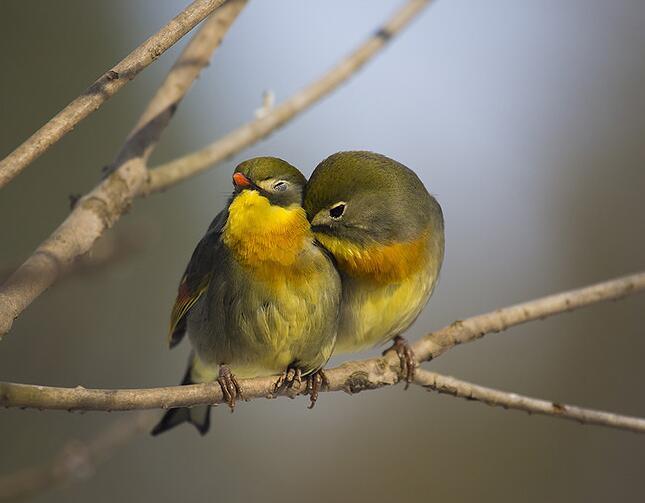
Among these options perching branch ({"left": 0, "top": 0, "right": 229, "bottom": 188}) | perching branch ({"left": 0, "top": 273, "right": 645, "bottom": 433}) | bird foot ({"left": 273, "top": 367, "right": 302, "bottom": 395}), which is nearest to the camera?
perching branch ({"left": 0, "top": 0, "right": 229, "bottom": 188})

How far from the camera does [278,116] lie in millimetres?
3695

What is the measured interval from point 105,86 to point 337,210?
117cm

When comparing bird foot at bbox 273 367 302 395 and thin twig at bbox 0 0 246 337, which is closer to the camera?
thin twig at bbox 0 0 246 337

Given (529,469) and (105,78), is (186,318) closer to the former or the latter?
(105,78)

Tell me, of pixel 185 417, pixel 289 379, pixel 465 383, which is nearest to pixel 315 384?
pixel 289 379

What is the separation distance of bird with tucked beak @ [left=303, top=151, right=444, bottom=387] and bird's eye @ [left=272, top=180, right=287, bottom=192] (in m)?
0.16

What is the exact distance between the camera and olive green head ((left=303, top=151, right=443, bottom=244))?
123 inches

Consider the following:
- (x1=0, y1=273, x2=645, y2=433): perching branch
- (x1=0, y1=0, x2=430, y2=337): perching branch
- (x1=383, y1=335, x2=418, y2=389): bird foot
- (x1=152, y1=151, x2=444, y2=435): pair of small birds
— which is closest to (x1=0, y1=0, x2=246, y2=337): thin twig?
(x1=0, y1=0, x2=430, y2=337): perching branch

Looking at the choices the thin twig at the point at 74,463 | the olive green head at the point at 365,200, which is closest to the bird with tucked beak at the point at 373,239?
the olive green head at the point at 365,200

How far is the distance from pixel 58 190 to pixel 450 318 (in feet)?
12.5

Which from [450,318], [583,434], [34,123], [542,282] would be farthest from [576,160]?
[34,123]

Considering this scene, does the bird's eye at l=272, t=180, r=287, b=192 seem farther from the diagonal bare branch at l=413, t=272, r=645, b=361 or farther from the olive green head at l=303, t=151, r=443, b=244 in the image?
the diagonal bare branch at l=413, t=272, r=645, b=361

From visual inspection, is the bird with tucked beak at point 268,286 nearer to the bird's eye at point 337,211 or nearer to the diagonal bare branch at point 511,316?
the bird's eye at point 337,211

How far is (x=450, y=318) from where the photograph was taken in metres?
8.70
